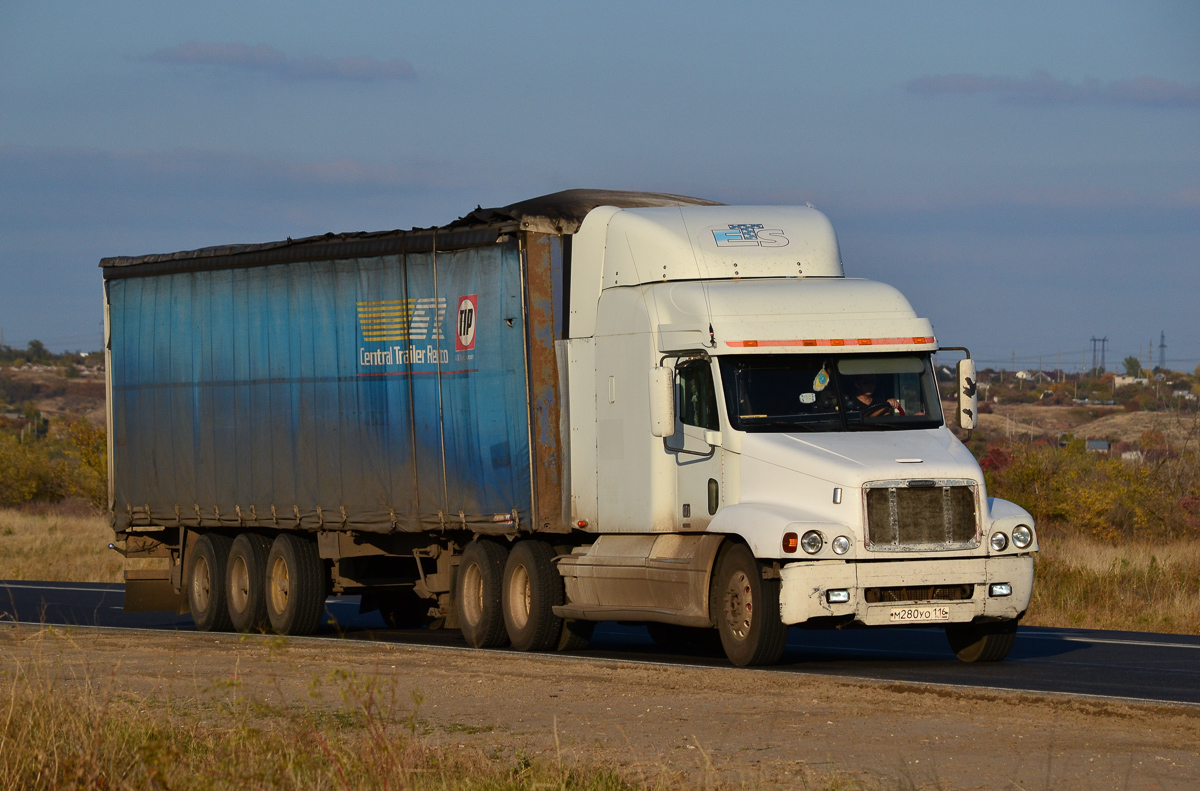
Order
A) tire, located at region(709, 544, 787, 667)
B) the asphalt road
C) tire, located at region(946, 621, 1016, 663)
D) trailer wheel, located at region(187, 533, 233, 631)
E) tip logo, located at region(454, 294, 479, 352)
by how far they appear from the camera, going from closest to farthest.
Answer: the asphalt road, tire, located at region(709, 544, 787, 667), tire, located at region(946, 621, 1016, 663), tip logo, located at region(454, 294, 479, 352), trailer wheel, located at region(187, 533, 233, 631)

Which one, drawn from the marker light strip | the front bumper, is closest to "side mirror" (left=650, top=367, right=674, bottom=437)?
the marker light strip

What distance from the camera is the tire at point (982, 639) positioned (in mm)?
14984

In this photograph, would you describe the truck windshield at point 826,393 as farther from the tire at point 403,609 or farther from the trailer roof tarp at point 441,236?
the tire at point 403,609

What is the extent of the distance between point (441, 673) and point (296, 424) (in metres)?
6.65

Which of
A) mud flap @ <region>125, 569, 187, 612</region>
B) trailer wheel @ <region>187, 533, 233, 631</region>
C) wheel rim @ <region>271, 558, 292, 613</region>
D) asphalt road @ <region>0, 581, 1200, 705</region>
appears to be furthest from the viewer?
mud flap @ <region>125, 569, 187, 612</region>

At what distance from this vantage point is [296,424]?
66.1ft

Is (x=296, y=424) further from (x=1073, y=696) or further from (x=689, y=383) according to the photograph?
(x=1073, y=696)

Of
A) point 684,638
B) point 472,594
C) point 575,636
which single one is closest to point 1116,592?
point 684,638

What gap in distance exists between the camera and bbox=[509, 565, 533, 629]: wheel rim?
57.4 ft

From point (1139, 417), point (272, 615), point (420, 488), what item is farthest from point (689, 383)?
point (1139, 417)

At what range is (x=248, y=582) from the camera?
2089cm

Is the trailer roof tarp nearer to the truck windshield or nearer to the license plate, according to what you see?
the truck windshield

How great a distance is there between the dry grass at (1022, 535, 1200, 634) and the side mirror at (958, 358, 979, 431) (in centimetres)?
612

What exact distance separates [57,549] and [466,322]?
27.0 m
